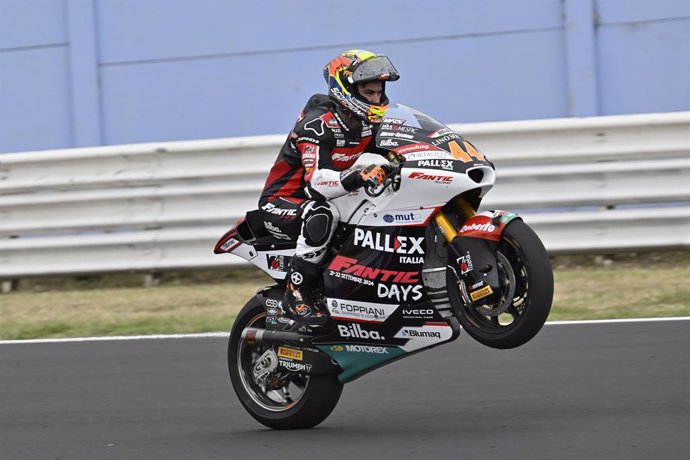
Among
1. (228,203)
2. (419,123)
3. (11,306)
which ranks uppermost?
(419,123)

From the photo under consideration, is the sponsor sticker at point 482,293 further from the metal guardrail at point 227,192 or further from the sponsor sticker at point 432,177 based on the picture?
the metal guardrail at point 227,192

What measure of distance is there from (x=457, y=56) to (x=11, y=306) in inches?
194

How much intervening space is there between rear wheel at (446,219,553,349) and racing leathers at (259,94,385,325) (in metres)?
0.72

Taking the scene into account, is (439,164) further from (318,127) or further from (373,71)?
(318,127)

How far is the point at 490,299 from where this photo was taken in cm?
539

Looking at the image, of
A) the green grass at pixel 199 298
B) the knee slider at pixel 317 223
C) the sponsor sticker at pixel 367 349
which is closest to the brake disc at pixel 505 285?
the sponsor sticker at pixel 367 349

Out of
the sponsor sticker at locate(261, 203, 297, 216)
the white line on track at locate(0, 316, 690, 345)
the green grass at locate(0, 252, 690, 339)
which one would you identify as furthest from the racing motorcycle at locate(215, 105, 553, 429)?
the green grass at locate(0, 252, 690, 339)

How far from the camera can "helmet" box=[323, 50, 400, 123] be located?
18.7ft

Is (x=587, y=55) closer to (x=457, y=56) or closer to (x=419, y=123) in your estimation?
(x=457, y=56)

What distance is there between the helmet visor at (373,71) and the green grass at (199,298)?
3.90m

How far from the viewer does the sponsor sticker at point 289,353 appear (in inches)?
244

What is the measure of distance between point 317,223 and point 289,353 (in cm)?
76

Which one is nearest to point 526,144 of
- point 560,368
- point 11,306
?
point 560,368

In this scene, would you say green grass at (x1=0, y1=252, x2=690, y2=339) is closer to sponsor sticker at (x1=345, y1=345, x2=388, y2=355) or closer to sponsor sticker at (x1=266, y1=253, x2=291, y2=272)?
sponsor sticker at (x1=266, y1=253, x2=291, y2=272)
